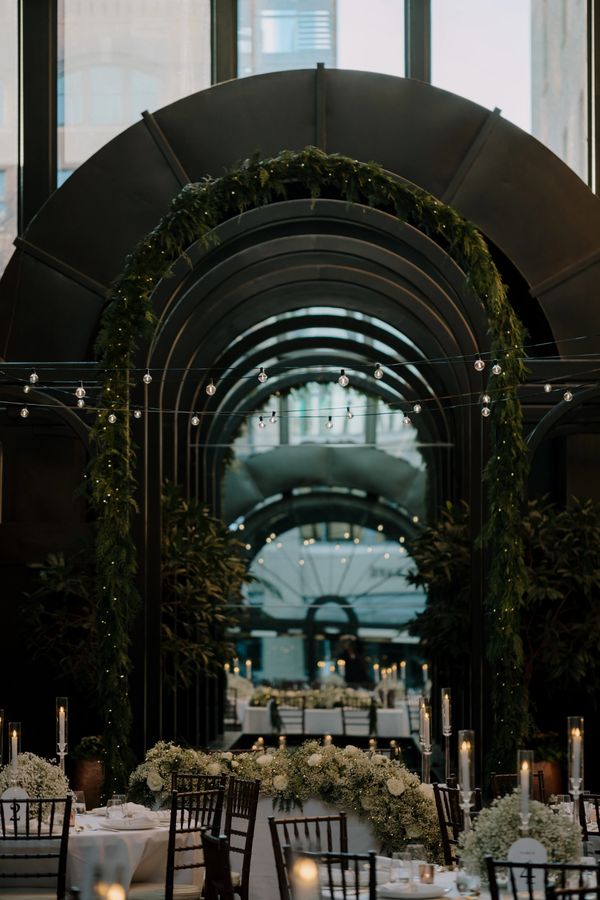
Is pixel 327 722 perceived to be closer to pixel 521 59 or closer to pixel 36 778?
pixel 521 59

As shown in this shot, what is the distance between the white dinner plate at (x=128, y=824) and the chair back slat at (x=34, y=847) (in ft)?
1.04

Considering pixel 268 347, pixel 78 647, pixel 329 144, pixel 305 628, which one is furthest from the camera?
pixel 305 628

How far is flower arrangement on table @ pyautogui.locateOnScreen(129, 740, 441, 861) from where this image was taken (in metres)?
10.2

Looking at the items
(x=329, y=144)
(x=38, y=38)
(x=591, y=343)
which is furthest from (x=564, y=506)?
(x=38, y=38)

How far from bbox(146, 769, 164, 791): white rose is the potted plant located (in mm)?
1915

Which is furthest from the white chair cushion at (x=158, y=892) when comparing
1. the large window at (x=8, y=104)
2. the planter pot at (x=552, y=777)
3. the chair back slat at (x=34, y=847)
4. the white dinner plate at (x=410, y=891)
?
the large window at (x=8, y=104)

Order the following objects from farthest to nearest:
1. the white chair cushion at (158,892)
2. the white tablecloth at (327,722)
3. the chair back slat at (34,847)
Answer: the white tablecloth at (327,722) < the white chair cushion at (158,892) < the chair back slat at (34,847)

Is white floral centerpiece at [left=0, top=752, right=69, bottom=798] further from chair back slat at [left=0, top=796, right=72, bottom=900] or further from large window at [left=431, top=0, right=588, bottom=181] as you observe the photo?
large window at [left=431, top=0, right=588, bottom=181]

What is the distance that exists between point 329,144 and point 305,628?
15.5 meters

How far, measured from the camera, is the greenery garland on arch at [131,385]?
40.8 feet

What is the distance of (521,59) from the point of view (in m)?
17.1

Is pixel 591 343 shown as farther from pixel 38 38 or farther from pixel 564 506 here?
pixel 38 38

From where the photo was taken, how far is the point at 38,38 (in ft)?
56.9

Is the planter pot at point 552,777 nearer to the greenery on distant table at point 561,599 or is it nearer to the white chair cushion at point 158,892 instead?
the greenery on distant table at point 561,599
